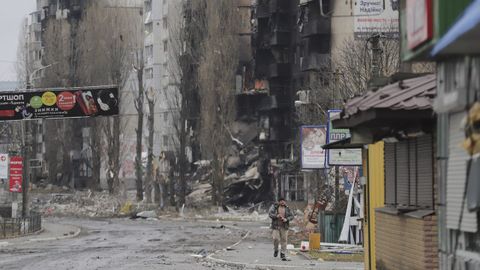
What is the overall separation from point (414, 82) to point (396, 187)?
182 centimetres

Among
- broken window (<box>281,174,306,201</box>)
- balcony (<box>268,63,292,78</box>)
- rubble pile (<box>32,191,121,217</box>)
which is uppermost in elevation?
balcony (<box>268,63,292,78</box>)

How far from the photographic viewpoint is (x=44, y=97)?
46469 mm

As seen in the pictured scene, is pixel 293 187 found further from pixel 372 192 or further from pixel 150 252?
pixel 372 192

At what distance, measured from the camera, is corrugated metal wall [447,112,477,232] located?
8734 mm

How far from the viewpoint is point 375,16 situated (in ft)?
172

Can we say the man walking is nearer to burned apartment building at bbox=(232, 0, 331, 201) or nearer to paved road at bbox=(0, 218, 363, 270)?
paved road at bbox=(0, 218, 363, 270)

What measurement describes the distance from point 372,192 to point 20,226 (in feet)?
110

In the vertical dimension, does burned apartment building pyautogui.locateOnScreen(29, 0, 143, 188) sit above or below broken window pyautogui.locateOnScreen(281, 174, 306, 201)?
above

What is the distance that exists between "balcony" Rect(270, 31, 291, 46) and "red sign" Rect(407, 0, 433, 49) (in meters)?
66.8

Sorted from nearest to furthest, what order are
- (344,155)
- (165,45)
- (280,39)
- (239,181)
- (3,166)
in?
(344,155) → (3,166) → (280,39) → (239,181) → (165,45)

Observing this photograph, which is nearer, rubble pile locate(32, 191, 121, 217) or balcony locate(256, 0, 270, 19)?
rubble pile locate(32, 191, 121, 217)

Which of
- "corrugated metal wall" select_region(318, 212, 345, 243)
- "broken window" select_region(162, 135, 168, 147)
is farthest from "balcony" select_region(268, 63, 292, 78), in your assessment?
"corrugated metal wall" select_region(318, 212, 345, 243)

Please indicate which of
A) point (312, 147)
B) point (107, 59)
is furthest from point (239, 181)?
point (312, 147)

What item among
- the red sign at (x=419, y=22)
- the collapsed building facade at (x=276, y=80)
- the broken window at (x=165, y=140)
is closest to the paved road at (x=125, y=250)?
the red sign at (x=419, y=22)
